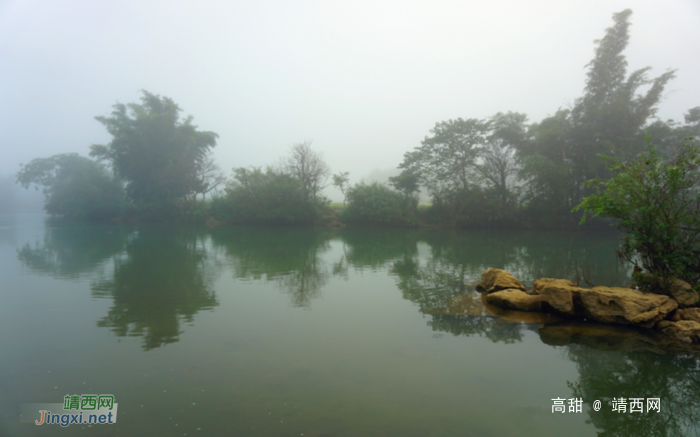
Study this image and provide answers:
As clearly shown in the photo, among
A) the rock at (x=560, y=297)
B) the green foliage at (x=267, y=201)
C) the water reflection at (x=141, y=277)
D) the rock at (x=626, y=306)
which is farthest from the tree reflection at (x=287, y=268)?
the green foliage at (x=267, y=201)

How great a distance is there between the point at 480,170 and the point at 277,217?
20.0 metres

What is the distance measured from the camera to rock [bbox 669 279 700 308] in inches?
272

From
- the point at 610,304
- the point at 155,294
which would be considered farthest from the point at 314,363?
the point at 610,304

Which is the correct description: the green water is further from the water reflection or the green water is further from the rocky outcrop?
the rocky outcrop

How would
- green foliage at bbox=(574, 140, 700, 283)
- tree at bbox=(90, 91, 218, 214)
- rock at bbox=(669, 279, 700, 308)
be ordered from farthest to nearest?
tree at bbox=(90, 91, 218, 214), green foliage at bbox=(574, 140, 700, 283), rock at bbox=(669, 279, 700, 308)

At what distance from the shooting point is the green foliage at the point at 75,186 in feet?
139

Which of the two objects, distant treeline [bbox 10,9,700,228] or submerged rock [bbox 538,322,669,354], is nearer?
submerged rock [bbox 538,322,669,354]

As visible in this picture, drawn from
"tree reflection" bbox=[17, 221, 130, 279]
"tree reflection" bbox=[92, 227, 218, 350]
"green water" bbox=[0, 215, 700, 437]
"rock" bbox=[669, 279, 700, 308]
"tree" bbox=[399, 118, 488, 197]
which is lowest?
"green water" bbox=[0, 215, 700, 437]

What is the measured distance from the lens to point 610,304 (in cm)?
691

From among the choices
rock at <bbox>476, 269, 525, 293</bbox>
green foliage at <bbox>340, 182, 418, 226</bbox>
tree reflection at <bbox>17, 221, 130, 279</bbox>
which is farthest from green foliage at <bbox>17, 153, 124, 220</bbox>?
rock at <bbox>476, 269, 525, 293</bbox>

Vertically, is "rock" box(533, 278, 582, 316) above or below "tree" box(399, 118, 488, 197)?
below

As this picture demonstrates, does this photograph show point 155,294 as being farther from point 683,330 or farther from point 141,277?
point 683,330

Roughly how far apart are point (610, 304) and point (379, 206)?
2812 cm

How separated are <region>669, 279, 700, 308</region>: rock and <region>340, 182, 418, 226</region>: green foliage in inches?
1093
